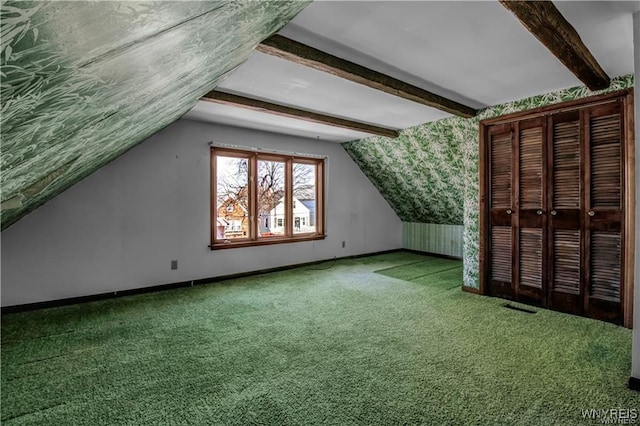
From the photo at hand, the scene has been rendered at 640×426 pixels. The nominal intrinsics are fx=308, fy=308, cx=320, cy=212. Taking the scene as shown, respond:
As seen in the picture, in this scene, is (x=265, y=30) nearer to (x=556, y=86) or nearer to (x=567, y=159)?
(x=556, y=86)

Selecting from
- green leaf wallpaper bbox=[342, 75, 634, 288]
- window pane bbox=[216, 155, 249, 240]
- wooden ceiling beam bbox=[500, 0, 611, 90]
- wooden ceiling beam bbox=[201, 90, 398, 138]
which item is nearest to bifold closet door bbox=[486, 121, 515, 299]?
green leaf wallpaper bbox=[342, 75, 634, 288]

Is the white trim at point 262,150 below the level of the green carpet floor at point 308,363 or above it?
above

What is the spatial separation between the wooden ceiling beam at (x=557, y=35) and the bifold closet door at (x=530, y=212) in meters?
0.73

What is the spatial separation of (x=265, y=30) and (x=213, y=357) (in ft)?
7.03

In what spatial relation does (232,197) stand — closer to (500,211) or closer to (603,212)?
(500,211)

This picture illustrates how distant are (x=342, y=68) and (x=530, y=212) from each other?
2.54m

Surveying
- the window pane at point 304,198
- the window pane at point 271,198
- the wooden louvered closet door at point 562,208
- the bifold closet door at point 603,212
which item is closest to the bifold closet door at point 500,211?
the wooden louvered closet door at point 562,208

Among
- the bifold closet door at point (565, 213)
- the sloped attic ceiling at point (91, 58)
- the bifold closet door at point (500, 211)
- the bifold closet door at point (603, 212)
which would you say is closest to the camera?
the sloped attic ceiling at point (91, 58)

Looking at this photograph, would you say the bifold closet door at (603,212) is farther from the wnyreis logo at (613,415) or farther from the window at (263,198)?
the window at (263,198)

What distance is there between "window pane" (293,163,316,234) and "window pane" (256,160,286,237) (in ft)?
0.82

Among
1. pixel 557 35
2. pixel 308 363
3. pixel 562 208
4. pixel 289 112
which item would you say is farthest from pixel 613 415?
pixel 289 112

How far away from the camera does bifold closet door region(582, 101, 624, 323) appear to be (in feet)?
9.03

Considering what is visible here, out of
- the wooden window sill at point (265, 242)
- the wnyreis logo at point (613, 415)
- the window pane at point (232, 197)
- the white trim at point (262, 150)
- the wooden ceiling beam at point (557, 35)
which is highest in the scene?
the wooden ceiling beam at point (557, 35)

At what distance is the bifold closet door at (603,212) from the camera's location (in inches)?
108
